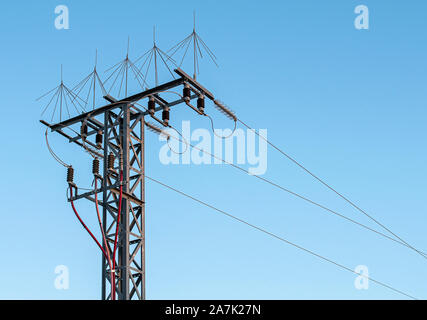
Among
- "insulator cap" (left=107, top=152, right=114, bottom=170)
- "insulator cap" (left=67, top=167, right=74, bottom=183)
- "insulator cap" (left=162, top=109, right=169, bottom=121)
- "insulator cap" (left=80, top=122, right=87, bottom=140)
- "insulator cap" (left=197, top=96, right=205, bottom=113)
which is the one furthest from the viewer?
"insulator cap" (left=80, top=122, right=87, bottom=140)

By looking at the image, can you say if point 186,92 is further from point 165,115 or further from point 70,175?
point 70,175

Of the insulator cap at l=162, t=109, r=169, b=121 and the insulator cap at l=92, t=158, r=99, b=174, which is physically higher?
the insulator cap at l=162, t=109, r=169, b=121

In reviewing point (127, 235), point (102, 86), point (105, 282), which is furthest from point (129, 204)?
point (102, 86)

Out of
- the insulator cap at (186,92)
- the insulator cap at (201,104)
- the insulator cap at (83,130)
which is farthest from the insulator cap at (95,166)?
the insulator cap at (201,104)

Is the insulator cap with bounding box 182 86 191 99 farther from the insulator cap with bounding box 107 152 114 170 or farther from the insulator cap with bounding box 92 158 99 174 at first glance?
the insulator cap with bounding box 92 158 99 174

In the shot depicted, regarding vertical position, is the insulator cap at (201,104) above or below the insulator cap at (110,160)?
above

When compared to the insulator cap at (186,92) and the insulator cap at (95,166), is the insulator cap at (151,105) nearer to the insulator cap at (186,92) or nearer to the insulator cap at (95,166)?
the insulator cap at (186,92)

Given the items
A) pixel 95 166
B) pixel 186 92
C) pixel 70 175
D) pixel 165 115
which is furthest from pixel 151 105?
pixel 70 175

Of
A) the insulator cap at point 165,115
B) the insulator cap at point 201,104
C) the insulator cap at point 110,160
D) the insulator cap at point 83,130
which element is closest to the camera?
the insulator cap at point 110,160

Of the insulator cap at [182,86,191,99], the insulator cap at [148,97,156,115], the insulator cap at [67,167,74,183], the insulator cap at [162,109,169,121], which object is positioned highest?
the insulator cap at [182,86,191,99]

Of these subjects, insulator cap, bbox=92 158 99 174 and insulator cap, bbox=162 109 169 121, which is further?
insulator cap, bbox=162 109 169 121

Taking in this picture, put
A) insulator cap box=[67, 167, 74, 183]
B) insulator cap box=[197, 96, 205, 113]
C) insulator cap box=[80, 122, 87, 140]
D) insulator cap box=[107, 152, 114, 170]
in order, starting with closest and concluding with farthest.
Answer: insulator cap box=[107, 152, 114, 170]
insulator cap box=[197, 96, 205, 113]
insulator cap box=[67, 167, 74, 183]
insulator cap box=[80, 122, 87, 140]

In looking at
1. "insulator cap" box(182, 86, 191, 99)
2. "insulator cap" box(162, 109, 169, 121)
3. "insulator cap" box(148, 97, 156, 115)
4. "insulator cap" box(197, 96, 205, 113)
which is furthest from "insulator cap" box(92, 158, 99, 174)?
"insulator cap" box(197, 96, 205, 113)
